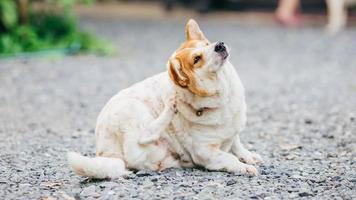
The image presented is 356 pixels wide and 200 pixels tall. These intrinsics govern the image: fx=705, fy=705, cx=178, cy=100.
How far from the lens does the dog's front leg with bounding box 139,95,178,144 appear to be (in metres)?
4.59

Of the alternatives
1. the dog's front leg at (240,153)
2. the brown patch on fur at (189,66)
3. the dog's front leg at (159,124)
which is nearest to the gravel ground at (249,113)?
the dog's front leg at (240,153)

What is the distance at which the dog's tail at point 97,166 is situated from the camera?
14.4 feet

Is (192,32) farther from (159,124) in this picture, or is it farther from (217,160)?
(217,160)

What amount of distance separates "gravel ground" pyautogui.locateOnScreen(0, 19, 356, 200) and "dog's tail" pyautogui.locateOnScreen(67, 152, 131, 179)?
0.24ft

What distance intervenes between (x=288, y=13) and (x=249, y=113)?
7.38 m

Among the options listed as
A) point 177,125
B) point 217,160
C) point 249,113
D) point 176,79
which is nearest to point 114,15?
point 249,113

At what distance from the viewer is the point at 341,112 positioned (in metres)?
7.29

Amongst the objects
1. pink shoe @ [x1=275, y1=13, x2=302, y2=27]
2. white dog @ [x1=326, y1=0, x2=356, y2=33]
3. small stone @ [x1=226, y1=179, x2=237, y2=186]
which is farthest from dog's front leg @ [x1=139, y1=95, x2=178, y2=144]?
pink shoe @ [x1=275, y1=13, x2=302, y2=27]

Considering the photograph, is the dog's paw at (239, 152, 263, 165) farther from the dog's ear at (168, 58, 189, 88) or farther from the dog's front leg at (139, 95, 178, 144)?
the dog's ear at (168, 58, 189, 88)

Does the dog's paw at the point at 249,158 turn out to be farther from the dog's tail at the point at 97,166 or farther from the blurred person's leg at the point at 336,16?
the blurred person's leg at the point at 336,16

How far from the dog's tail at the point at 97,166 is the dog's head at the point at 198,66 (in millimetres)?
677

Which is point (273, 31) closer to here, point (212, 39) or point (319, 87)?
point (212, 39)

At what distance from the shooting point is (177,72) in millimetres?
4406

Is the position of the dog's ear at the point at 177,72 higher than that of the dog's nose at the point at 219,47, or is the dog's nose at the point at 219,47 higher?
the dog's nose at the point at 219,47
